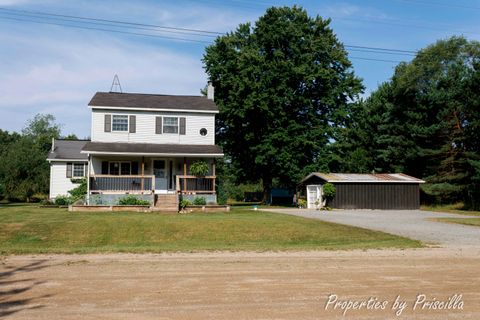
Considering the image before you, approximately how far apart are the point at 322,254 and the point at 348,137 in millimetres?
42485

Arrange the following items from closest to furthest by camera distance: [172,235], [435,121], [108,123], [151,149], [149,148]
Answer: [172,235] < [151,149] < [149,148] < [108,123] < [435,121]

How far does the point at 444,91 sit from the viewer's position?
4209 centimetres

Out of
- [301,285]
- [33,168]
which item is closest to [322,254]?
[301,285]

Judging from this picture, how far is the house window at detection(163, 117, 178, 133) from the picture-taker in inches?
1199

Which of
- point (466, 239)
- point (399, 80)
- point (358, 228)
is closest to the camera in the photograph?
point (466, 239)

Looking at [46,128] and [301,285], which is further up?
[46,128]

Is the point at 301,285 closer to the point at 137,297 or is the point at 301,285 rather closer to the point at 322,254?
the point at 137,297

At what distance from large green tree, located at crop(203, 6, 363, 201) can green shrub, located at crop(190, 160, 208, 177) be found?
39.3 ft

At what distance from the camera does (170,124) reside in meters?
30.6

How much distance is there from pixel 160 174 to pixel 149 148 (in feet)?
7.14

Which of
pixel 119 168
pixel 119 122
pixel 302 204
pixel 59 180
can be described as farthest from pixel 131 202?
pixel 302 204

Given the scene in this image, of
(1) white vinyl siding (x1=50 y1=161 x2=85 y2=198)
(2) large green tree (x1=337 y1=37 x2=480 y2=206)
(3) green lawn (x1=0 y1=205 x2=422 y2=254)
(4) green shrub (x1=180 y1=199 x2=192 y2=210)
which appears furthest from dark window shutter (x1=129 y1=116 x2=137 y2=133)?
(2) large green tree (x1=337 y1=37 x2=480 y2=206)

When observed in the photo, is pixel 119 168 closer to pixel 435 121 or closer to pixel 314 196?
pixel 314 196

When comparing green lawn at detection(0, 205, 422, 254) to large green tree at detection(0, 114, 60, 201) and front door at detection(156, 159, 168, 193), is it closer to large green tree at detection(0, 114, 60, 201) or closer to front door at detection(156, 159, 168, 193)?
front door at detection(156, 159, 168, 193)
